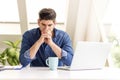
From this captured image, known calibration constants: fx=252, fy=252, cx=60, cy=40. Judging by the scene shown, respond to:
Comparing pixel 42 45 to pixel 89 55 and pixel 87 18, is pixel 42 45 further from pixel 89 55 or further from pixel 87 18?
pixel 87 18

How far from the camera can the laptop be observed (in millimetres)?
1866

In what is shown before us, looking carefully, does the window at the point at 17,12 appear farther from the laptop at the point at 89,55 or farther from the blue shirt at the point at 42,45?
the laptop at the point at 89,55

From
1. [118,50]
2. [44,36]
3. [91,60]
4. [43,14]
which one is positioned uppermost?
[43,14]

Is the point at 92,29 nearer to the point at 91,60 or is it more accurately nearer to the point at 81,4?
the point at 81,4

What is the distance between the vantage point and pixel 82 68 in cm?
198

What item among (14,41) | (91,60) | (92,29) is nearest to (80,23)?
(92,29)

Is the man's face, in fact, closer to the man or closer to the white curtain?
the man

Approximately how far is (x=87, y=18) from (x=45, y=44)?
1.47 meters

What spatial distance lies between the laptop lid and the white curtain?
1596mm

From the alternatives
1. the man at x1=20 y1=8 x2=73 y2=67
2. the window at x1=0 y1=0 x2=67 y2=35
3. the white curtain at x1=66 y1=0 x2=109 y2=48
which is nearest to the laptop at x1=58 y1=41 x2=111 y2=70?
the man at x1=20 y1=8 x2=73 y2=67

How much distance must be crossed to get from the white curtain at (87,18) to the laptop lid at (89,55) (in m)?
1.60

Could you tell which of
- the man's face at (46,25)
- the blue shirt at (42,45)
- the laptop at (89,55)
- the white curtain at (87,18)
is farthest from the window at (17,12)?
the laptop at (89,55)

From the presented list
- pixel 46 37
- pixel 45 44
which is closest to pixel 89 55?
pixel 46 37

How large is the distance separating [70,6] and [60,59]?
1549 millimetres
